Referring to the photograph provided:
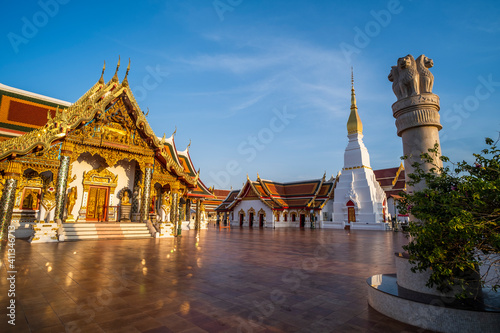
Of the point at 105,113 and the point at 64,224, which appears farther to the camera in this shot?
the point at 105,113

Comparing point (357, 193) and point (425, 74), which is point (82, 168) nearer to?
point (425, 74)

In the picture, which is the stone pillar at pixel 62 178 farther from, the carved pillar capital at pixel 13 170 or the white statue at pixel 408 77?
the white statue at pixel 408 77

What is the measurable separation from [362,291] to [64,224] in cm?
1224

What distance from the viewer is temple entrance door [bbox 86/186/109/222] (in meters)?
13.8

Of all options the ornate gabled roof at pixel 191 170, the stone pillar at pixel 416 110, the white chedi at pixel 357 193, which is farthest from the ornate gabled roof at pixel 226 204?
the stone pillar at pixel 416 110

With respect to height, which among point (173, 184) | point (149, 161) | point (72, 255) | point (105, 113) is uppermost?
point (105, 113)

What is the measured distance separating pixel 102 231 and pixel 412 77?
1289 centimetres

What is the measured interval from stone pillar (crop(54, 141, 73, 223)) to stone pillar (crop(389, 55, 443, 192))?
1264 cm

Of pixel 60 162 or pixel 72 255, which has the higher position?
pixel 60 162

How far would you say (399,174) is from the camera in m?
39.2

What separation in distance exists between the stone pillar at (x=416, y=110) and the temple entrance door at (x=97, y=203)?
14.3 m

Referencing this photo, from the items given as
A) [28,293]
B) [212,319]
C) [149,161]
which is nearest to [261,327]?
[212,319]

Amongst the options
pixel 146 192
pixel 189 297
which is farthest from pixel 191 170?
pixel 189 297

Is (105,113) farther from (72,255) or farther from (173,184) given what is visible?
(72,255)
